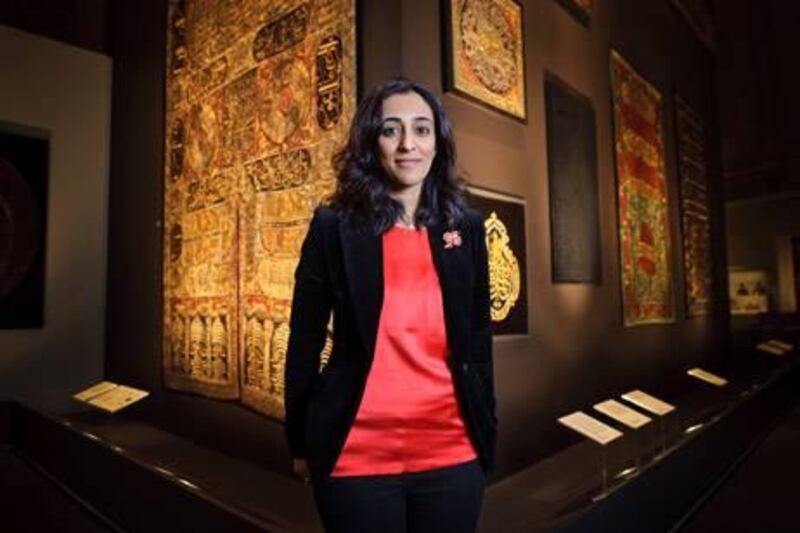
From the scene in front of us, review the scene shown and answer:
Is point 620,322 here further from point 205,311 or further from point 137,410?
point 137,410

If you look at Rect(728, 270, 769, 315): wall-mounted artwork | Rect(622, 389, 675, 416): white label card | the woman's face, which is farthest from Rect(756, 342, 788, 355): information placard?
the woman's face

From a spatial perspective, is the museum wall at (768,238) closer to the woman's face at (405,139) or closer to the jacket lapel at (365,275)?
the woman's face at (405,139)

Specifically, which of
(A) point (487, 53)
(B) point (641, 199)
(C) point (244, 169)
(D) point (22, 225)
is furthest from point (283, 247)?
(B) point (641, 199)

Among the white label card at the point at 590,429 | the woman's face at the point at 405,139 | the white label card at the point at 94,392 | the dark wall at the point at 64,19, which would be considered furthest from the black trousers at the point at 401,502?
the dark wall at the point at 64,19

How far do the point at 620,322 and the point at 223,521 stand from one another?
4.47m

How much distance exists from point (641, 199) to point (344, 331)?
6.27 meters

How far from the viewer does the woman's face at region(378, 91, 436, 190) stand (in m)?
1.53

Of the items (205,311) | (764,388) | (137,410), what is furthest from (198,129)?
(764,388)

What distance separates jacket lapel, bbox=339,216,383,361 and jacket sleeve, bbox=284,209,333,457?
3.1 inches

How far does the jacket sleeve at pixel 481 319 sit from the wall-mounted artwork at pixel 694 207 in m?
7.49

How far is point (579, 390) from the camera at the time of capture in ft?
17.0

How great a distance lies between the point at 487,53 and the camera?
13.7 ft

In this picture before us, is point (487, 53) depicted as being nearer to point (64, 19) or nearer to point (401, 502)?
point (401, 502)

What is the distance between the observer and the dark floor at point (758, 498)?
392 cm
